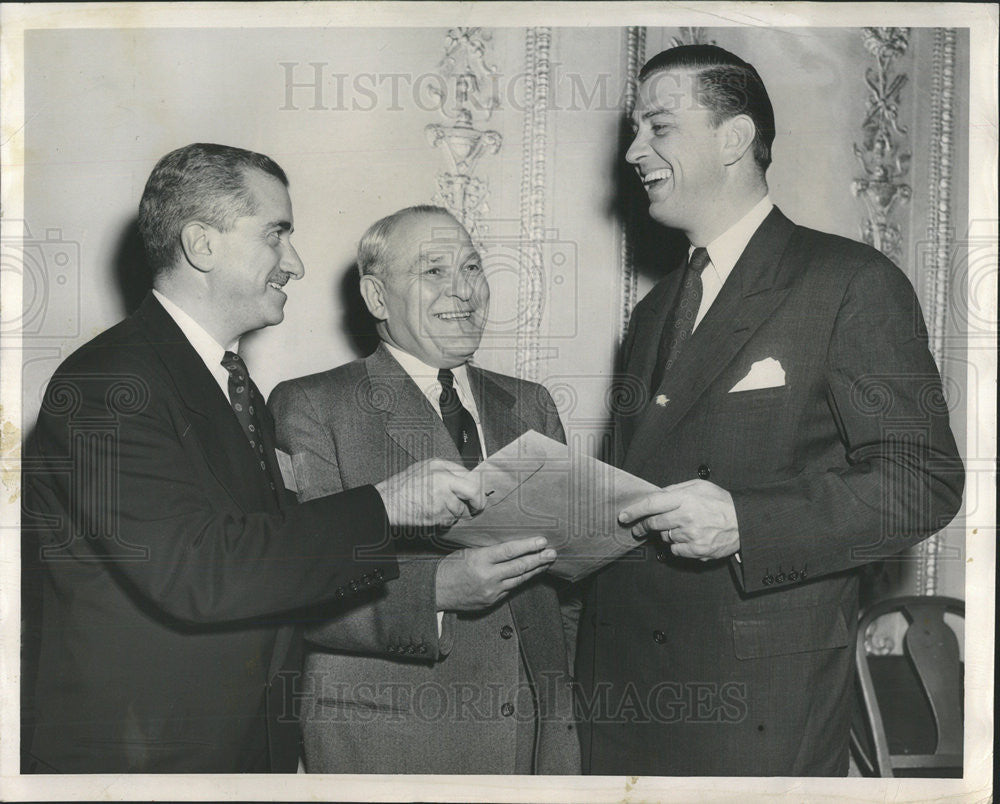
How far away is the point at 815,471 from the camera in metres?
2.47

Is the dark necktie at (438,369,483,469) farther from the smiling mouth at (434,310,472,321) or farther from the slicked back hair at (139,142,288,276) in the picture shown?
the slicked back hair at (139,142,288,276)

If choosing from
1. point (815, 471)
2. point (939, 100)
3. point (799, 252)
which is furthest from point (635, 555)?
point (939, 100)

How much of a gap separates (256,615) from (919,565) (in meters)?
1.70

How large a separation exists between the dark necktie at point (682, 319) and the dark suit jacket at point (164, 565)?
0.76m

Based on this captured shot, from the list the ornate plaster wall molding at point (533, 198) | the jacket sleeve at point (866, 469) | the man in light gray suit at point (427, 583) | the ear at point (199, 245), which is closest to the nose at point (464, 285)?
the man in light gray suit at point (427, 583)

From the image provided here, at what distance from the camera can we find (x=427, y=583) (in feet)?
8.16

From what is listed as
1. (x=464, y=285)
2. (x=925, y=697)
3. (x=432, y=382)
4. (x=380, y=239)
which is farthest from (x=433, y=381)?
(x=925, y=697)

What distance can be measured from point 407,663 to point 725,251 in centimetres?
126

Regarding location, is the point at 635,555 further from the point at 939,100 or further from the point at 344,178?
the point at 939,100

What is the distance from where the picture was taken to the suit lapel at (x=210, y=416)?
243 cm

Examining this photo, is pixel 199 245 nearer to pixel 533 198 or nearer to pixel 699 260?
pixel 533 198

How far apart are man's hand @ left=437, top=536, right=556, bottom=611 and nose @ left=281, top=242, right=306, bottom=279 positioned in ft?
2.59

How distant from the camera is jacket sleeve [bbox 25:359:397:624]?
2404 mm

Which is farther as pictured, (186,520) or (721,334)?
(721,334)
